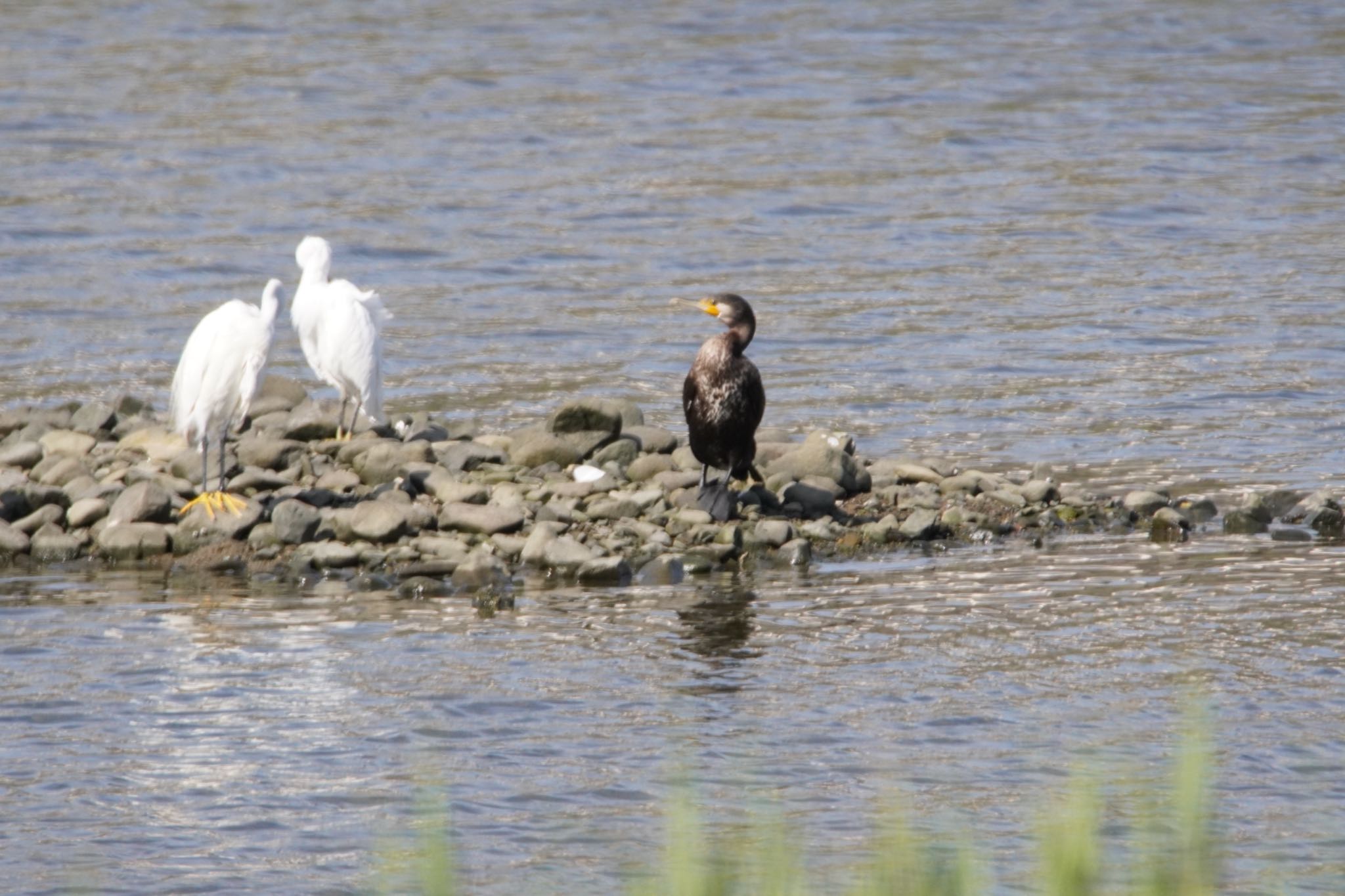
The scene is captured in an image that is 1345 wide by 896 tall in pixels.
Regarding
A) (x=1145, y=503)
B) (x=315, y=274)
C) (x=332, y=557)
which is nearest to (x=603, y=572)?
(x=332, y=557)

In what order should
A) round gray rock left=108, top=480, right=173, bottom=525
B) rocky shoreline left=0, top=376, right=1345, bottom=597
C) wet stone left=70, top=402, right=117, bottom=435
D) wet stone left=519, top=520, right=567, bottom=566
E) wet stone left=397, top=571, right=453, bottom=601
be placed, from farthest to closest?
wet stone left=70, top=402, right=117, bottom=435
round gray rock left=108, top=480, right=173, bottom=525
rocky shoreline left=0, top=376, right=1345, bottom=597
wet stone left=519, top=520, right=567, bottom=566
wet stone left=397, top=571, right=453, bottom=601

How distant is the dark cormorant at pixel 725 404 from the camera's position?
10.7 m

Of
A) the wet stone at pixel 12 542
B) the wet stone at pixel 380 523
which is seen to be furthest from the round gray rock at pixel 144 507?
the wet stone at pixel 380 523

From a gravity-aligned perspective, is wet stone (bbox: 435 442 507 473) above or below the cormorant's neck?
below

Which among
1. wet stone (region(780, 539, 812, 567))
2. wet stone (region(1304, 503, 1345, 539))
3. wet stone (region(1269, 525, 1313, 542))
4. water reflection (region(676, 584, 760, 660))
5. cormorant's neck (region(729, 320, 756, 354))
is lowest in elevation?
water reflection (region(676, 584, 760, 660))

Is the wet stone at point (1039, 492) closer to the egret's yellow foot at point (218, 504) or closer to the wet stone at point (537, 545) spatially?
the wet stone at point (537, 545)

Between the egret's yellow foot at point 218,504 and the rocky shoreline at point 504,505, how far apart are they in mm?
50

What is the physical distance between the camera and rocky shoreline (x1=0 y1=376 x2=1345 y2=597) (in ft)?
33.4

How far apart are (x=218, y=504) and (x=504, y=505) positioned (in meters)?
1.50

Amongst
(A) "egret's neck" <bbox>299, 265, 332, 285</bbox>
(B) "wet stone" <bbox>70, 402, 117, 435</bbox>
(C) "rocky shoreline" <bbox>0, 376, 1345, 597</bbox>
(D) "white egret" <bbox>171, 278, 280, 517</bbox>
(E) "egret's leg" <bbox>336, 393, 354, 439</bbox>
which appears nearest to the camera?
(C) "rocky shoreline" <bbox>0, 376, 1345, 597</bbox>

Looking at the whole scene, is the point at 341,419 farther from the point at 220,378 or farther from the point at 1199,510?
the point at 1199,510

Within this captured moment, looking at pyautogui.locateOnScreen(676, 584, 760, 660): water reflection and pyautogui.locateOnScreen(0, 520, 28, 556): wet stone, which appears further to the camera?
pyautogui.locateOnScreen(0, 520, 28, 556): wet stone

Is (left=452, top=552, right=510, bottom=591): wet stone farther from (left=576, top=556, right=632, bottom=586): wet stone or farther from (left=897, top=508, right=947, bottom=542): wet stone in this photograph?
(left=897, top=508, right=947, bottom=542): wet stone

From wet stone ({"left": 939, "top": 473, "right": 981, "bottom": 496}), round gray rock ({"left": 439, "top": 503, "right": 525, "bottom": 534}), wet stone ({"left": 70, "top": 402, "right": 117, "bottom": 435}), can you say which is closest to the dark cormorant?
round gray rock ({"left": 439, "top": 503, "right": 525, "bottom": 534})
